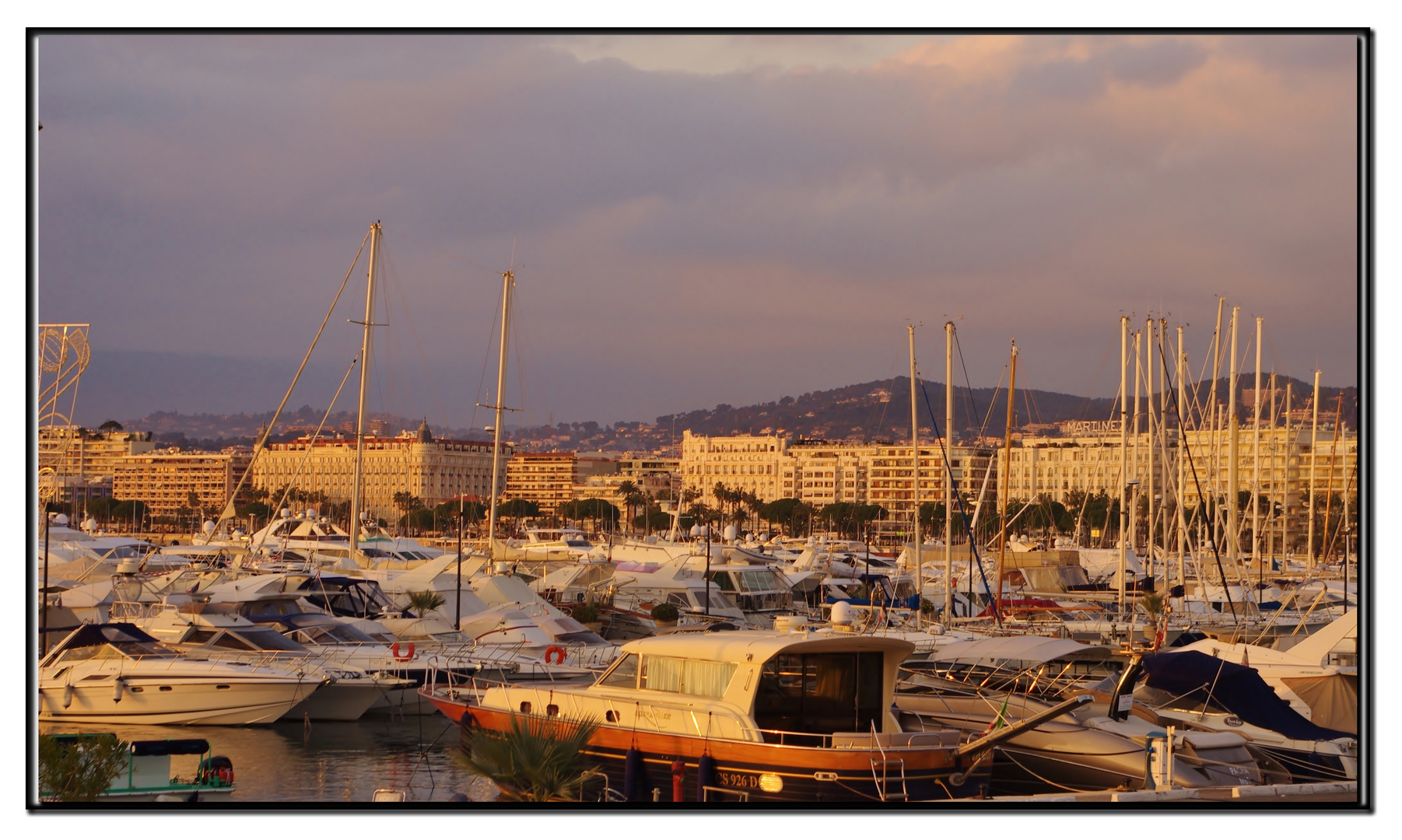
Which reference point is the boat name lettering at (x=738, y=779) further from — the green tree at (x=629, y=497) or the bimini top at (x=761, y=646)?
the green tree at (x=629, y=497)

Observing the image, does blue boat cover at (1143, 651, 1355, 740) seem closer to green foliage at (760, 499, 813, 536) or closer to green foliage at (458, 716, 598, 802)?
green foliage at (458, 716, 598, 802)

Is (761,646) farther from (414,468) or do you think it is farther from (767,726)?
(414,468)

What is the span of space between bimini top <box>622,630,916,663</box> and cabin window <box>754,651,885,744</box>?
15cm

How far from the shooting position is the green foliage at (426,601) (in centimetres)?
2607

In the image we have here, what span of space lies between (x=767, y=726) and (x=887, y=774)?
1.18m

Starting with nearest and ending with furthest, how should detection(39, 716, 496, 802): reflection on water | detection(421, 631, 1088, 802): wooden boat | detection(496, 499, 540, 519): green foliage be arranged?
detection(421, 631, 1088, 802): wooden boat → detection(39, 716, 496, 802): reflection on water → detection(496, 499, 540, 519): green foliage

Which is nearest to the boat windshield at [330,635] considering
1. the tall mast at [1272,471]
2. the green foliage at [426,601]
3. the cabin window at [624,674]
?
the green foliage at [426,601]

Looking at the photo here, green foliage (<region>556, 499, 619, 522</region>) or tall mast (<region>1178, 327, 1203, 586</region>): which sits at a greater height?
tall mast (<region>1178, 327, 1203, 586</region>)

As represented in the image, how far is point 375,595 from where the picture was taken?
25.6m

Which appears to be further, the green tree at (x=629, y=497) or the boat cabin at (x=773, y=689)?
the green tree at (x=629, y=497)

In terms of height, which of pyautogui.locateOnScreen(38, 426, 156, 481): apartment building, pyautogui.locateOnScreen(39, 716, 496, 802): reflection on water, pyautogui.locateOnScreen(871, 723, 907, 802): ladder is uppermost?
pyautogui.locateOnScreen(38, 426, 156, 481): apartment building

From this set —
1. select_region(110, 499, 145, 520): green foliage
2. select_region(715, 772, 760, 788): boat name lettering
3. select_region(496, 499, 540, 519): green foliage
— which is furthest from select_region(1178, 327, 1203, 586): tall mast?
select_region(496, 499, 540, 519): green foliage

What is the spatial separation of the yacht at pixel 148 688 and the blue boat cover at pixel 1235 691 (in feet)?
33.4

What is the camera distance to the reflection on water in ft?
45.1
